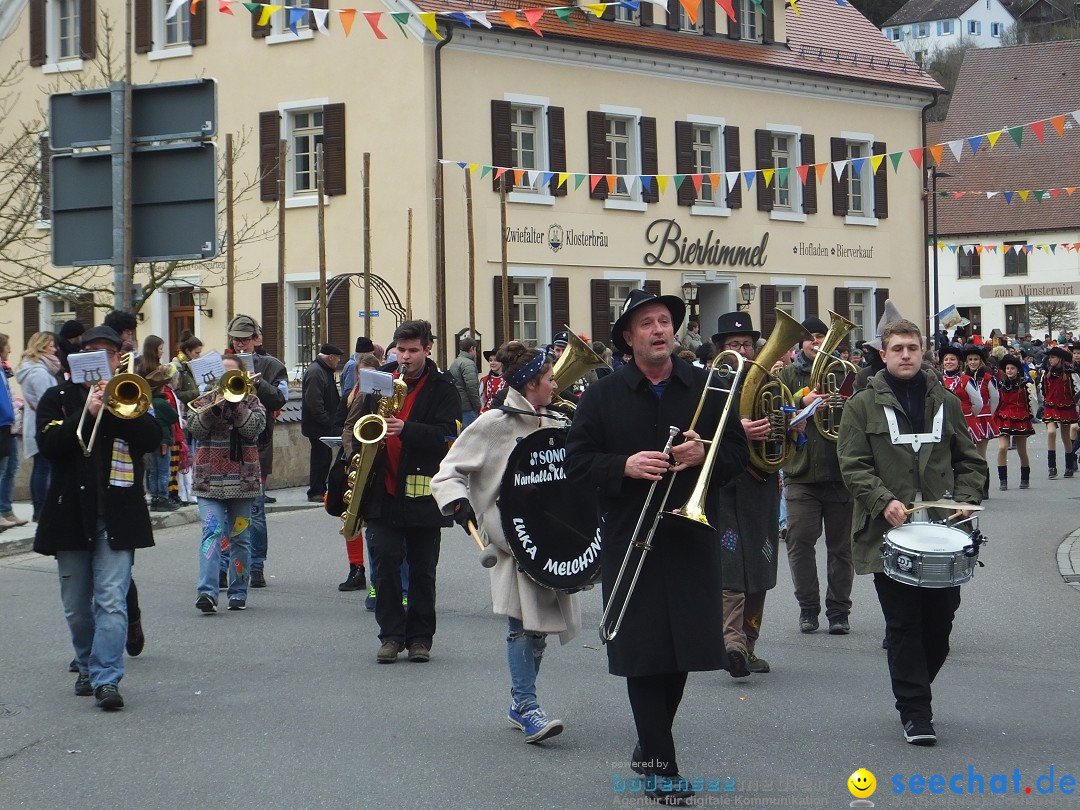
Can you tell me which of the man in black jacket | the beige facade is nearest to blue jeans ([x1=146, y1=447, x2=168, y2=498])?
the man in black jacket

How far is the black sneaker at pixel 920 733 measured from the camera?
688 centimetres

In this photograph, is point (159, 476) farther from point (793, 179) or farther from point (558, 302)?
point (793, 179)

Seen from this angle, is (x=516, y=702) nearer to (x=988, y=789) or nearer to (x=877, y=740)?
(x=877, y=740)

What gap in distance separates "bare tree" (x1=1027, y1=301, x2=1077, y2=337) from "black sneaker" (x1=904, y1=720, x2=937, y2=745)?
2188 inches

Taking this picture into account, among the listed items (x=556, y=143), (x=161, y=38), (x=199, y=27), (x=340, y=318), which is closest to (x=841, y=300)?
(x=556, y=143)

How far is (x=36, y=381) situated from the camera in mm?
14867

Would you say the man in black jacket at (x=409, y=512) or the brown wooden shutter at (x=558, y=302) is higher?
the brown wooden shutter at (x=558, y=302)

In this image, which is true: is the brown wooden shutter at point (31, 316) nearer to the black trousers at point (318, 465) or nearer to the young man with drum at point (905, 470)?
the black trousers at point (318, 465)

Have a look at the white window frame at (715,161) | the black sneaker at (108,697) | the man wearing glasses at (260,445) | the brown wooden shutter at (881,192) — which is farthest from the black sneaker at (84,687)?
the brown wooden shutter at (881,192)

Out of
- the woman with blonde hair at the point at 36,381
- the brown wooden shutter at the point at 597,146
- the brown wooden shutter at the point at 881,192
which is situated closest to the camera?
the woman with blonde hair at the point at 36,381

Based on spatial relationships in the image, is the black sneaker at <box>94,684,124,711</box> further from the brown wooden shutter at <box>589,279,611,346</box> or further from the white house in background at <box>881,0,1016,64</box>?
the white house in background at <box>881,0,1016,64</box>

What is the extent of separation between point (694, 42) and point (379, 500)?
2767 centimetres

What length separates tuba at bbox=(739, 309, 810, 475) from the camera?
8.27 meters

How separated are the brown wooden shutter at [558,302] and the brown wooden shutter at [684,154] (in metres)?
3.85
